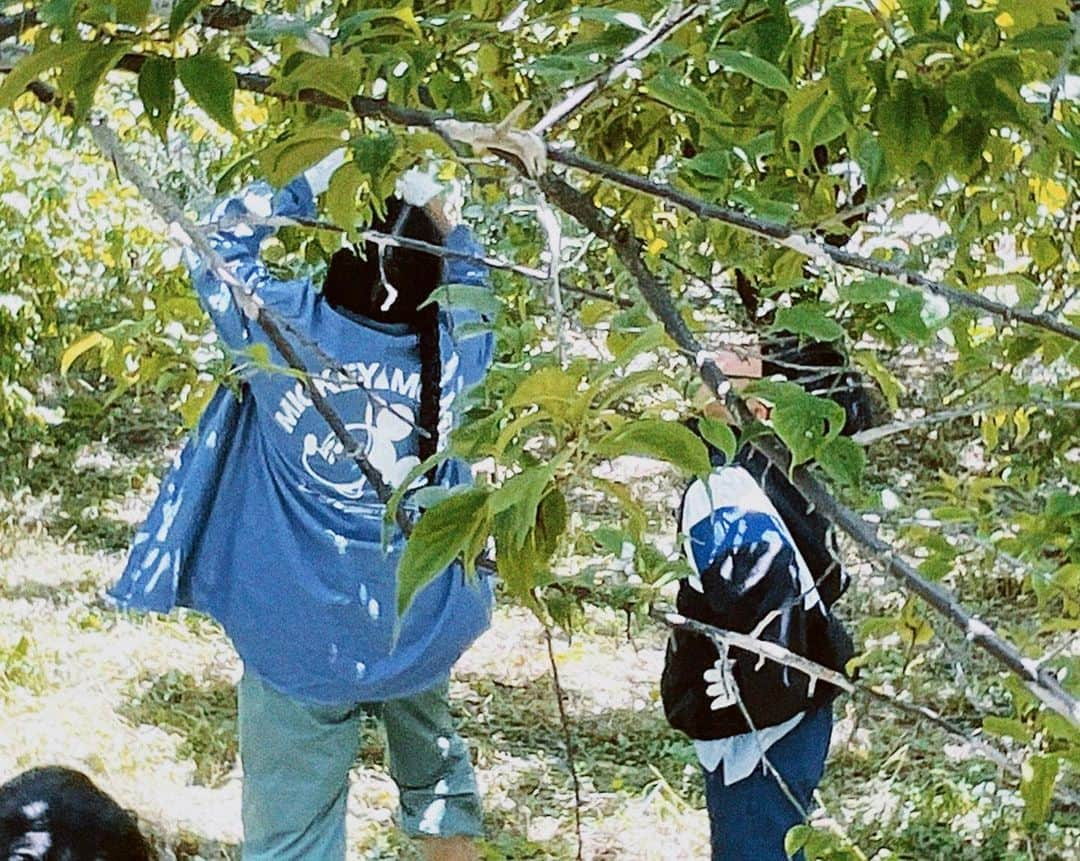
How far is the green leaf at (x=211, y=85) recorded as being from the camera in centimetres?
70

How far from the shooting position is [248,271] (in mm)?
2061

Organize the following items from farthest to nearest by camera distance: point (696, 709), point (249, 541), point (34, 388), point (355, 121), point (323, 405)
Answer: point (34, 388)
point (249, 541)
point (696, 709)
point (323, 405)
point (355, 121)

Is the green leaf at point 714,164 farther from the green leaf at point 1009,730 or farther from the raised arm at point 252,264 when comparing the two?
the raised arm at point 252,264

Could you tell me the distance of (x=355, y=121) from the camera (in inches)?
31.3

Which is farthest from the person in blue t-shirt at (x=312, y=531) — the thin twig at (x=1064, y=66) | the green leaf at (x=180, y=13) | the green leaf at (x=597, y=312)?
the green leaf at (x=180, y=13)

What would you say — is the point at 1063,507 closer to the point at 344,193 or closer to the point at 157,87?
the point at 344,193

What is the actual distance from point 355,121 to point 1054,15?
0.38 meters


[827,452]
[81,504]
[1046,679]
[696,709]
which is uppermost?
[827,452]

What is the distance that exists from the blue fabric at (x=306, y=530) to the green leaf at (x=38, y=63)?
125 cm

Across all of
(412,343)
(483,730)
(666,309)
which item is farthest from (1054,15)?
(483,730)

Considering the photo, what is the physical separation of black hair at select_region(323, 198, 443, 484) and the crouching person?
0.37m

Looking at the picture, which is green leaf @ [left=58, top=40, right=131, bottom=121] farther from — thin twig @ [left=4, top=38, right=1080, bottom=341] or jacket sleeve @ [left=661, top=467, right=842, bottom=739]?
jacket sleeve @ [left=661, top=467, right=842, bottom=739]

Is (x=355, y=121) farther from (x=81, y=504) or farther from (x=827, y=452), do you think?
(x=81, y=504)

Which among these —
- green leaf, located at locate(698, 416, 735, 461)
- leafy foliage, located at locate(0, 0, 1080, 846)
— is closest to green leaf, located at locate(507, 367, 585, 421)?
leafy foliage, located at locate(0, 0, 1080, 846)
